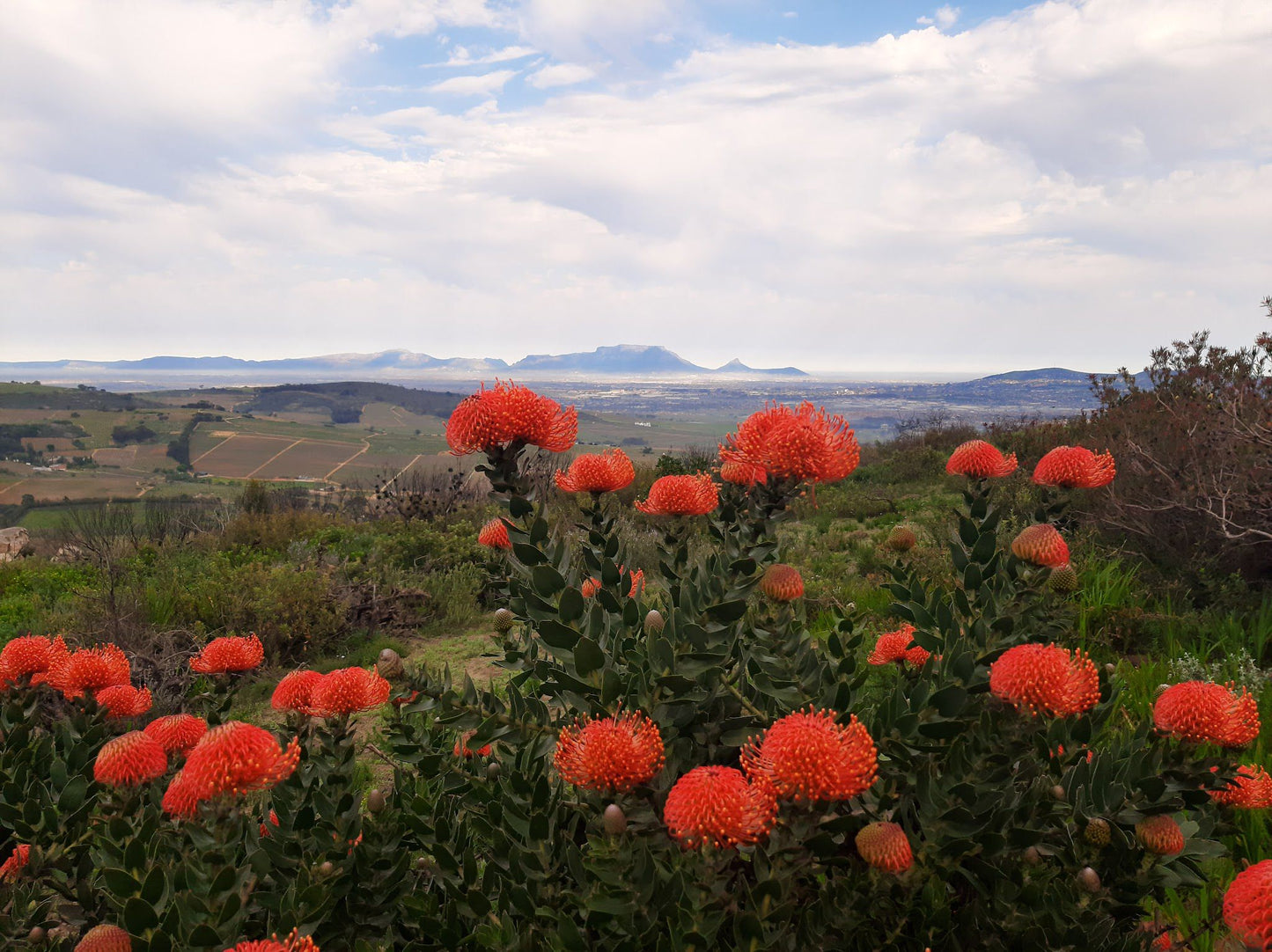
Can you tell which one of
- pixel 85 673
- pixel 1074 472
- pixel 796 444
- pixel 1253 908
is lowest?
pixel 85 673

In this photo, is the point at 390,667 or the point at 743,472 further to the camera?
the point at 390,667

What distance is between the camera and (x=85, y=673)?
8.16ft

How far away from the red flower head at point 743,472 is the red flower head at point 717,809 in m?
0.83

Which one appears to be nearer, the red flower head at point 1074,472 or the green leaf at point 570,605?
the green leaf at point 570,605

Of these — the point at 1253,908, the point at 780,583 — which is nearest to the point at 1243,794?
the point at 1253,908

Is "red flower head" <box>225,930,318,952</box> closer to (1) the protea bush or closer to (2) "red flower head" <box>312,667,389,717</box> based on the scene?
(1) the protea bush

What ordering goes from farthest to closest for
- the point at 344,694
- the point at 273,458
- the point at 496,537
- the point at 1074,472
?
the point at 273,458
the point at 496,537
the point at 1074,472
the point at 344,694

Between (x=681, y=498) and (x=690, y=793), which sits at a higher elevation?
(x=681, y=498)

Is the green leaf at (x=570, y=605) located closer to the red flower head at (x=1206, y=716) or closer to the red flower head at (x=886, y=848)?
the red flower head at (x=886, y=848)

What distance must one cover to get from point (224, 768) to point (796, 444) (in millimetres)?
1553

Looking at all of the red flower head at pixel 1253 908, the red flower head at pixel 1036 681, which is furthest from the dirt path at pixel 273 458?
the red flower head at pixel 1253 908

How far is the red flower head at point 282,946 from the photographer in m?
1.21

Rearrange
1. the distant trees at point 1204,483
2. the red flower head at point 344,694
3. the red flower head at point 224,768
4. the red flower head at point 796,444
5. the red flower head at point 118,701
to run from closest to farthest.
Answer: the red flower head at point 224,768
the red flower head at point 796,444
the red flower head at point 344,694
the red flower head at point 118,701
the distant trees at point 1204,483

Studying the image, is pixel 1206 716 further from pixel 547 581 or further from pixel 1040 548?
pixel 547 581
